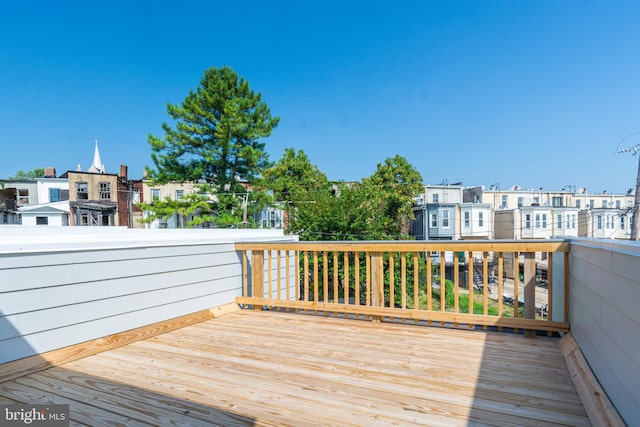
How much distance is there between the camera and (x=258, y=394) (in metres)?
1.84

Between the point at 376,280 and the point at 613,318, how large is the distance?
201cm

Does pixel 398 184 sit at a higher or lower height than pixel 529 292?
higher

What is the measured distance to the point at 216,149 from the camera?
1597cm

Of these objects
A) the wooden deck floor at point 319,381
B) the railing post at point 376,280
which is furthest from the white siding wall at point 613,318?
the railing post at point 376,280

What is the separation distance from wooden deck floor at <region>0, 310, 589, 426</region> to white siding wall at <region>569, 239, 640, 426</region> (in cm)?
23

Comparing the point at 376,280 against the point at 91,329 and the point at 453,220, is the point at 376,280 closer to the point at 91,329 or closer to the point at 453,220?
the point at 91,329

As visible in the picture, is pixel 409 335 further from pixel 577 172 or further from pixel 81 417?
pixel 577 172

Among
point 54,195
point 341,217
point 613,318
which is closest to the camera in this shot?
point 613,318

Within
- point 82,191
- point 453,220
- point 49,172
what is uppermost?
point 49,172

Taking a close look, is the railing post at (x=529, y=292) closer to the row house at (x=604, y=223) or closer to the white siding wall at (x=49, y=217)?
the white siding wall at (x=49, y=217)

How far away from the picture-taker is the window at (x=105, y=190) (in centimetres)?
2278

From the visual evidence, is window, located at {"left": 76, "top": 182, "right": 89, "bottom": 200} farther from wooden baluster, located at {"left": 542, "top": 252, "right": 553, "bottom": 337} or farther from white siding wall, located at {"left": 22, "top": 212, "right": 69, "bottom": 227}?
wooden baluster, located at {"left": 542, "top": 252, "right": 553, "bottom": 337}

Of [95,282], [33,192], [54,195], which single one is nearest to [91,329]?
[95,282]

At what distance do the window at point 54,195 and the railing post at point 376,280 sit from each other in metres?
27.3
